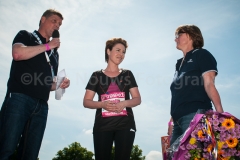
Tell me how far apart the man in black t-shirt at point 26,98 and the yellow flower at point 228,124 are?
286 cm

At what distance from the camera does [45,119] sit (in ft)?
13.1

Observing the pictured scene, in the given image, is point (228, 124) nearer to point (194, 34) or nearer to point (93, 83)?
point (194, 34)

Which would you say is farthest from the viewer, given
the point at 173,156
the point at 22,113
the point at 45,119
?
the point at 45,119

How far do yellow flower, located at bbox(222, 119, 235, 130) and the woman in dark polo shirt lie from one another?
0.84ft

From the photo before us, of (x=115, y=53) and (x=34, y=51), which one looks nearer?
(x=34, y=51)

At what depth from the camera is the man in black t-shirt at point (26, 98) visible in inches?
133

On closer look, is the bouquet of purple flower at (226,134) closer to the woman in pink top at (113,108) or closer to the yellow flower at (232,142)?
the yellow flower at (232,142)

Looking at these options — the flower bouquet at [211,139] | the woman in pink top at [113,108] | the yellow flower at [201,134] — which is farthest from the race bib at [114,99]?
the yellow flower at [201,134]

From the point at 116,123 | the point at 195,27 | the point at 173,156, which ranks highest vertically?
the point at 195,27

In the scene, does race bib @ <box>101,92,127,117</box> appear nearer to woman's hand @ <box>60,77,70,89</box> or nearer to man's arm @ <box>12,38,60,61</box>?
woman's hand @ <box>60,77,70,89</box>

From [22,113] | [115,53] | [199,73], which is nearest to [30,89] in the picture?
[22,113]

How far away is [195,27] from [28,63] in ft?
10.3

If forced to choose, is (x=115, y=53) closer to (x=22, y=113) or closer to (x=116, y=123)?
(x=116, y=123)

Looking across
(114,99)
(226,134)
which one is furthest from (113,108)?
(226,134)
